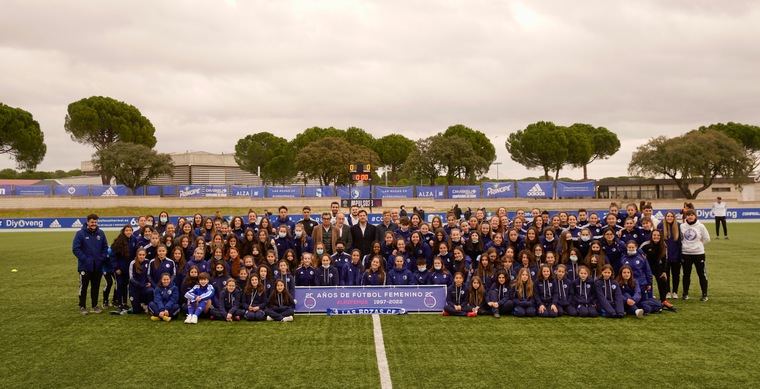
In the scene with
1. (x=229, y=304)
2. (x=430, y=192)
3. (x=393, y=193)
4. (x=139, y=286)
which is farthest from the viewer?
(x=430, y=192)

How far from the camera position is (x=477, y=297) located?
31.7 ft

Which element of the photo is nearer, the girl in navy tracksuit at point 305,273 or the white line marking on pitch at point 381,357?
the white line marking on pitch at point 381,357

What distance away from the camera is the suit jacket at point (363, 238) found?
11.7 m

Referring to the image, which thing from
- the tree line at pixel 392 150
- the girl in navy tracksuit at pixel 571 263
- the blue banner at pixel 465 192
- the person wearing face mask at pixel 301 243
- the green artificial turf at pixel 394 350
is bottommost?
the green artificial turf at pixel 394 350

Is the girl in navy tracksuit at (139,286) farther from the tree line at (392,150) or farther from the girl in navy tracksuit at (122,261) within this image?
the tree line at (392,150)

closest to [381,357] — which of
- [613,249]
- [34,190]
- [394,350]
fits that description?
[394,350]

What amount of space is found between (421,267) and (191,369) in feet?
15.2

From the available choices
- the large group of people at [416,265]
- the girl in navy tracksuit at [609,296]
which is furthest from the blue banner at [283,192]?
the girl in navy tracksuit at [609,296]

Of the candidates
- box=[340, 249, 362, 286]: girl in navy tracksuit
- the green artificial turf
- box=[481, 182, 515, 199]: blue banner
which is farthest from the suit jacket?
box=[481, 182, 515, 199]: blue banner

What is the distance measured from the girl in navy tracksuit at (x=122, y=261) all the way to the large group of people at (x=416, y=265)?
18mm

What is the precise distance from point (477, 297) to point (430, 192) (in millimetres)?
37386

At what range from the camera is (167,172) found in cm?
5297

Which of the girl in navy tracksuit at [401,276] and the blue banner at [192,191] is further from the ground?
the blue banner at [192,191]

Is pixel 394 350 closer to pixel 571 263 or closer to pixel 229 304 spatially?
pixel 229 304
